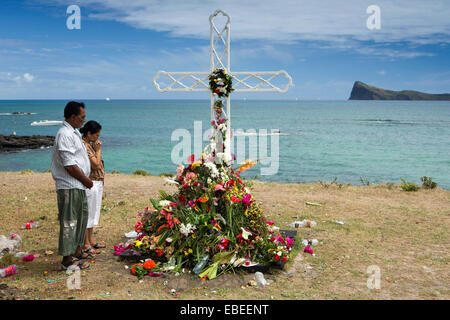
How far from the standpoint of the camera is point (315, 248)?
6.91 m

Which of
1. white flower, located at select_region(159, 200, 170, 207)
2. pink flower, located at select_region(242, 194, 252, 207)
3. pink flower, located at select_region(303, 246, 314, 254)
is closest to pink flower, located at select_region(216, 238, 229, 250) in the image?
pink flower, located at select_region(242, 194, 252, 207)

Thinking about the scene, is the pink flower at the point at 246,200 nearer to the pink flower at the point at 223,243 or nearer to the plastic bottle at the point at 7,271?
the pink flower at the point at 223,243

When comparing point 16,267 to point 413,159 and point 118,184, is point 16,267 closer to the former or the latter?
point 118,184

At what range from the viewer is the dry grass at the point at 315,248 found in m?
5.11

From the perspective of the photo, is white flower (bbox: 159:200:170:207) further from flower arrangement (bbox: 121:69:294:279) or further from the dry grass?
the dry grass

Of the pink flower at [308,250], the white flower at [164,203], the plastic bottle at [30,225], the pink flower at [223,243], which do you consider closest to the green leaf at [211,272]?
the pink flower at [223,243]

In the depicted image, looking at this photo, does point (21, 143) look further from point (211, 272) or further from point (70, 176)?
point (211, 272)

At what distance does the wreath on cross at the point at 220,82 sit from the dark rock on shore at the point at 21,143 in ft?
115

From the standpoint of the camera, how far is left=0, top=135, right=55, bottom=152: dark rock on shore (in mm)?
36478

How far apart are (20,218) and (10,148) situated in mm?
31889

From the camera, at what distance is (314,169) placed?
2608 centimetres

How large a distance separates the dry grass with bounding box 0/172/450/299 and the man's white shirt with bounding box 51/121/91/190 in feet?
4.66

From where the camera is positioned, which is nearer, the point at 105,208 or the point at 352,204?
the point at 105,208
